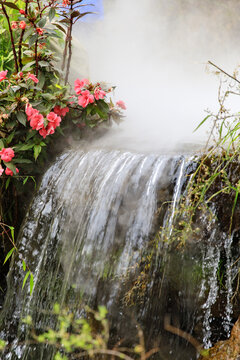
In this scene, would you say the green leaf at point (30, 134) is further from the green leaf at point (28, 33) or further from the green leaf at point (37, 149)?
the green leaf at point (28, 33)

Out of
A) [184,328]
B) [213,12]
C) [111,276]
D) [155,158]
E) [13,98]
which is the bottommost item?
[184,328]

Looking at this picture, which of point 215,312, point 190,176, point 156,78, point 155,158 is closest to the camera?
point 215,312

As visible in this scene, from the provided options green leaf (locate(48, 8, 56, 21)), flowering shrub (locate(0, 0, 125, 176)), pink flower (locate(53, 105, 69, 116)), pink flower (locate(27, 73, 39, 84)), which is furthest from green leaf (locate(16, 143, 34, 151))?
green leaf (locate(48, 8, 56, 21))

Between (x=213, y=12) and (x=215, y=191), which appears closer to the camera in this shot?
(x=215, y=191)

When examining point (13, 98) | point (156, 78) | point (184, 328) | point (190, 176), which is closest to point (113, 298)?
point (184, 328)

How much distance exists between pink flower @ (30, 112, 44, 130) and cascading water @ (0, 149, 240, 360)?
0.29 m

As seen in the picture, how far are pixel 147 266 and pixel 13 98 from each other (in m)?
1.42

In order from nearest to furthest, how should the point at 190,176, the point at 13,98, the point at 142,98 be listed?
the point at 190,176, the point at 13,98, the point at 142,98

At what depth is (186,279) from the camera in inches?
63.9

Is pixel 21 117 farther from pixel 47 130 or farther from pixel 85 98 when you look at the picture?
pixel 85 98

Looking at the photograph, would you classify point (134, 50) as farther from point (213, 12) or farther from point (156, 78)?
point (213, 12)

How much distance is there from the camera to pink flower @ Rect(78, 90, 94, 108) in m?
2.55

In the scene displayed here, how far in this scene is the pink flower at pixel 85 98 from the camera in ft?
8.37

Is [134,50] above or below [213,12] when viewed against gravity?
below
